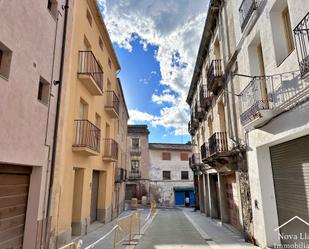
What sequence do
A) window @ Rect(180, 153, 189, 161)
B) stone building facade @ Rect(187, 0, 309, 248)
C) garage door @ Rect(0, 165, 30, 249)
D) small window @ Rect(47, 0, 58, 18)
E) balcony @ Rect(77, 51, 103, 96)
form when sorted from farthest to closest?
window @ Rect(180, 153, 189, 161), balcony @ Rect(77, 51, 103, 96), small window @ Rect(47, 0, 58, 18), stone building facade @ Rect(187, 0, 309, 248), garage door @ Rect(0, 165, 30, 249)

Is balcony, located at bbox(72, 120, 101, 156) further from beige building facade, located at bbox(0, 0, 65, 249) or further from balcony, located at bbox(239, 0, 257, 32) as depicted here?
balcony, located at bbox(239, 0, 257, 32)

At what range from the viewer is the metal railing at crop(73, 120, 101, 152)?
918 cm

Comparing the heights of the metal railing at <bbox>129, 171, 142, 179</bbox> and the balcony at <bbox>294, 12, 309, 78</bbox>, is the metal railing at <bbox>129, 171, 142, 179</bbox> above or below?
below

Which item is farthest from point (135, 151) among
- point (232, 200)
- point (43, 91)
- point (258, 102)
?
point (258, 102)

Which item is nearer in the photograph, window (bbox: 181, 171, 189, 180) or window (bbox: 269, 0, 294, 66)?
window (bbox: 269, 0, 294, 66)

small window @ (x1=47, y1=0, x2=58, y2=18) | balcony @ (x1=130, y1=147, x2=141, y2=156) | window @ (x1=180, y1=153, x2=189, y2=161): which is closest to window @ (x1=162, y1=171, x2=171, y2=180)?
window @ (x1=180, y1=153, x2=189, y2=161)

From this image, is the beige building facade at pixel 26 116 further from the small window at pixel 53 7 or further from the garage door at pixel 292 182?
the garage door at pixel 292 182

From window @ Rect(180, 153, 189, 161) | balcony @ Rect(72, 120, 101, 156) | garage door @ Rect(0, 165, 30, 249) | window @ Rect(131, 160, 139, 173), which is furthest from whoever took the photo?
window @ Rect(180, 153, 189, 161)

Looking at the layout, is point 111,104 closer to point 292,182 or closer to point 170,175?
point 292,182

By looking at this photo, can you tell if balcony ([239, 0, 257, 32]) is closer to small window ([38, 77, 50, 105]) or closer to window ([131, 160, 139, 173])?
small window ([38, 77, 50, 105])

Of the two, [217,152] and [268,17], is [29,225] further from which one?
[268,17]

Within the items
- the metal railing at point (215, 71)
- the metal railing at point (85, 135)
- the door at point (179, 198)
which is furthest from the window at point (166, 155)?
the metal railing at point (85, 135)

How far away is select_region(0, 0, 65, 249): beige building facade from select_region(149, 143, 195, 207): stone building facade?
28.2m

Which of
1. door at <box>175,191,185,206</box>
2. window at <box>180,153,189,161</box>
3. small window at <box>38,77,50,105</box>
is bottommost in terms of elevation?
door at <box>175,191,185,206</box>
